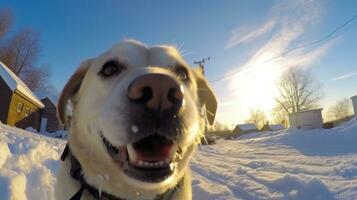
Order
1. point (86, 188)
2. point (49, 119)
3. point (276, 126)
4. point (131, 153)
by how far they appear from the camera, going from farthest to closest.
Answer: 1. point (276, 126)
2. point (49, 119)
3. point (86, 188)
4. point (131, 153)

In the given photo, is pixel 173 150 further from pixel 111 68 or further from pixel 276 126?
pixel 276 126

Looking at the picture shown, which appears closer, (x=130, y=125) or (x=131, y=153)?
(x=130, y=125)

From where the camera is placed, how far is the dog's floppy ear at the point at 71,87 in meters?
3.15

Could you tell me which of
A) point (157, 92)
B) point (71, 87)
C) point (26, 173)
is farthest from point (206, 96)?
point (26, 173)

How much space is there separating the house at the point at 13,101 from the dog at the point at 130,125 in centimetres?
2885

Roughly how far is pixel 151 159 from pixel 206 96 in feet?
6.89

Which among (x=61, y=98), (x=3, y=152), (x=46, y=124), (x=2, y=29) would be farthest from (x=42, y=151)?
(x=2, y=29)

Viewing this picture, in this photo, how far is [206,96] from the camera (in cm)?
392

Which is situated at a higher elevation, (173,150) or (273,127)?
(273,127)

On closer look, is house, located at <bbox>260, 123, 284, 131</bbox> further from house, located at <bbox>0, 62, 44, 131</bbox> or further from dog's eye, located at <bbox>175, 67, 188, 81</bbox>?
dog's eye, located at <bbox>175, 67, 188, 81</bbox>

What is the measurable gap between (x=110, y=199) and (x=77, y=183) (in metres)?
0.34

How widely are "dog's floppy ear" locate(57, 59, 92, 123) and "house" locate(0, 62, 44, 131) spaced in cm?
2851

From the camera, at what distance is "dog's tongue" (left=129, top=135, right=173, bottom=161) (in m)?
1.96

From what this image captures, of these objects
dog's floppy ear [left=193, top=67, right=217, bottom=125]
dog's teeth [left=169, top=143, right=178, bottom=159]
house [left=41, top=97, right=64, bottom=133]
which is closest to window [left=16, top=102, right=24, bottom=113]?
house [left=41, top=97, right=64, bottom=133]
